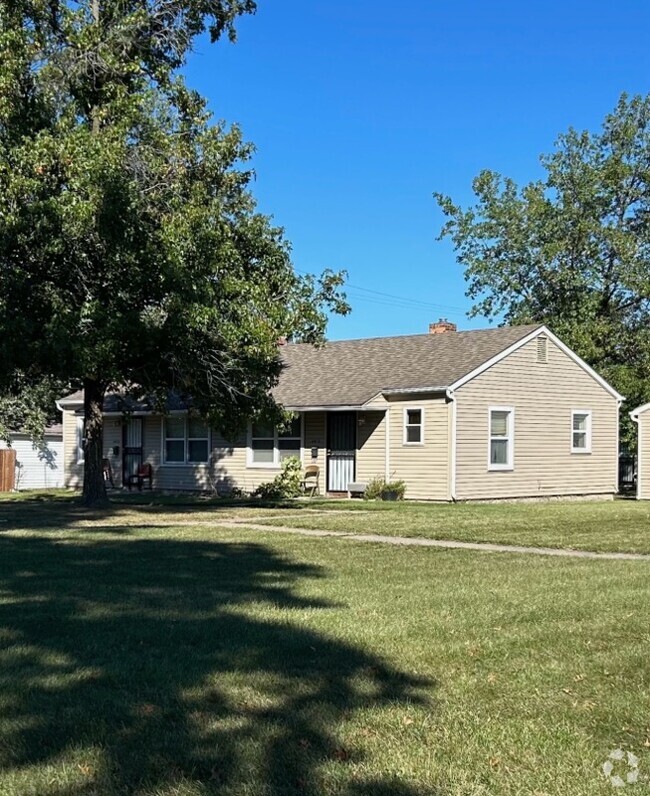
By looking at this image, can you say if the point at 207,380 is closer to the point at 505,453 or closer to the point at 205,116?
the point at 205,116

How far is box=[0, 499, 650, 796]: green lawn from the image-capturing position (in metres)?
4.24

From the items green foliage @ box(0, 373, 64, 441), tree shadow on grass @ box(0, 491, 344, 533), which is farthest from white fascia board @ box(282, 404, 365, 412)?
green foliage @ box(0, 373, 64, 441)

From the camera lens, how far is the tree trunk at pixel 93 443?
2070cm

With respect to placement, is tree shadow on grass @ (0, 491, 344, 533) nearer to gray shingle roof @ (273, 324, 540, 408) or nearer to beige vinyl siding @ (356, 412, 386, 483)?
beige vinyl siding @ (356, 412, 386, 483)

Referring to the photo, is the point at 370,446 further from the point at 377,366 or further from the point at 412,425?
the point at 377,366

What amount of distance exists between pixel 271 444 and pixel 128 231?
37.7ft

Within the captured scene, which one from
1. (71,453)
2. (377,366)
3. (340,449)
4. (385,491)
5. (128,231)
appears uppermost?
(128,231)

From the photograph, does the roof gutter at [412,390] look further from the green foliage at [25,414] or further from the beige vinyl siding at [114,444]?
the green foliage at [25,414]

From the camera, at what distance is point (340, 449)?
26.5 m

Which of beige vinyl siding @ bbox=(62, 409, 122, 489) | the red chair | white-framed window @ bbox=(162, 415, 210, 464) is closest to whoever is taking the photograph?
white-framed window @ bbox=(162, 415, 210, 464)

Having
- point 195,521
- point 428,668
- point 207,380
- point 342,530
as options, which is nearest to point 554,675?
point 428,668

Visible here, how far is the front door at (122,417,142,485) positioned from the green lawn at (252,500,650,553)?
33.5 ft

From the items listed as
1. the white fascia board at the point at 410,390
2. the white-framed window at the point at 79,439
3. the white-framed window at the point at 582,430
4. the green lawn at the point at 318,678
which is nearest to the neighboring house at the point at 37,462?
the white-framed window at the point at 79,439

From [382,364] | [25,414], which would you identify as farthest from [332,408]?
[25,414]
